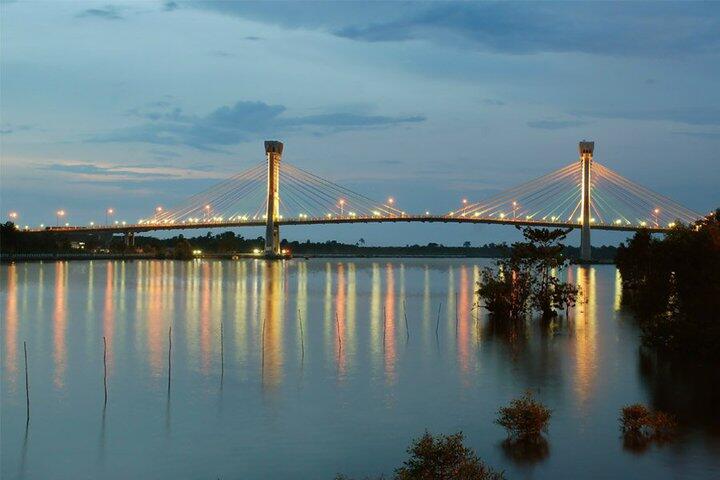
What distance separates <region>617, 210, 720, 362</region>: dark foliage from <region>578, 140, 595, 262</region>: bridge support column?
5604 centimetres

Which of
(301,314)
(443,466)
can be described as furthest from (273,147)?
(443,466)

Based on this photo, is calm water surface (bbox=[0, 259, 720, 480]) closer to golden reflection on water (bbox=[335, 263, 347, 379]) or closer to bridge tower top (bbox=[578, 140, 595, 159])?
golden reflection on water (bbox=[335, 263, 347, 379])

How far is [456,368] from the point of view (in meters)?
21.2

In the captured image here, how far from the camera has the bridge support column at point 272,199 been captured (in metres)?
84.8

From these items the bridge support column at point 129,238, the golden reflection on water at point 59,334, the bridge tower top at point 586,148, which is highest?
the bridge tower top at point 586,148

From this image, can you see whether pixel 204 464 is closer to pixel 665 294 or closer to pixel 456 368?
pixel 456 368

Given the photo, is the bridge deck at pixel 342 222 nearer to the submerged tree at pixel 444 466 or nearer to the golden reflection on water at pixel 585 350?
the golden reflection on water at pixel 585 350

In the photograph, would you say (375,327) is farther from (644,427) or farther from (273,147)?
(273,147)

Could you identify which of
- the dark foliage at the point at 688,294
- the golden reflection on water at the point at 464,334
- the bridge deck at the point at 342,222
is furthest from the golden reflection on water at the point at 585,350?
the bridge deck at the point at 342,222

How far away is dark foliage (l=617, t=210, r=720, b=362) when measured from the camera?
21219 mm

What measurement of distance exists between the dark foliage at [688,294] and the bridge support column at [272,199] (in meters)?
62.0

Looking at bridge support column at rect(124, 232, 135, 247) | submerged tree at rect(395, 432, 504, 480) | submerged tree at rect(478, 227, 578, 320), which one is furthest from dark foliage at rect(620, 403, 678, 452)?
bridge support column at rect(124, 232, 135, 247)

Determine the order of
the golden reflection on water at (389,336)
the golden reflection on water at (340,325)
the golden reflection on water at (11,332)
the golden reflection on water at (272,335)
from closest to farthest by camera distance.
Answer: the golden reflection on water at (272,335), the golden reflection on water at (11,332), the golden reflection on water at (389,336), the golden reflection on water at (340,325)

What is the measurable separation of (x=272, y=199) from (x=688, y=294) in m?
65.9
